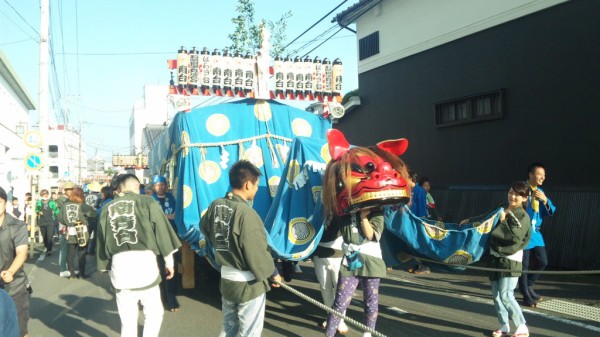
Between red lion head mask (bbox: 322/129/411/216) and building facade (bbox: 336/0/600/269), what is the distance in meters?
5.93

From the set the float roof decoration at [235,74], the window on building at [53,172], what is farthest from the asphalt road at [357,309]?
Answer: the window on building at [53,172]

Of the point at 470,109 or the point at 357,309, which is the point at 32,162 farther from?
the point at 470,109

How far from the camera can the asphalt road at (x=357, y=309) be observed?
555 cm

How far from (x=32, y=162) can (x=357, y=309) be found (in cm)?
1113

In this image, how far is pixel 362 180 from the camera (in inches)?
170

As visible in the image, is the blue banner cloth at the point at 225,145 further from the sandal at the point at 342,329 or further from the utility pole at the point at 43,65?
the utility pole at the point at 43,65

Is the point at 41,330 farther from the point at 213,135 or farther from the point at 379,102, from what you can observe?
the point at 379,102

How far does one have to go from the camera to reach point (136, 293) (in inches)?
174

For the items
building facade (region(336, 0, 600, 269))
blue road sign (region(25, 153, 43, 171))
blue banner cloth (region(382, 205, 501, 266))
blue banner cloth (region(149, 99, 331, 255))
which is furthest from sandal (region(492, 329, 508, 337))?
blue road sign (region(25, 153, 43, 171))

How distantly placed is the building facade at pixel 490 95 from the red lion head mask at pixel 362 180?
593 centimetres

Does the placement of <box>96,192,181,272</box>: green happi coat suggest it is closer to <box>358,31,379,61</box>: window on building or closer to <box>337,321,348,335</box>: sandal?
<box>337,321,348,335</box>: sandal

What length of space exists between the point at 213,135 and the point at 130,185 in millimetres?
2734

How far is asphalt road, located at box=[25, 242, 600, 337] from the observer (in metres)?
5.55

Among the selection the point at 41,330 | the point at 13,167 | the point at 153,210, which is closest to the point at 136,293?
the point at 153,210
